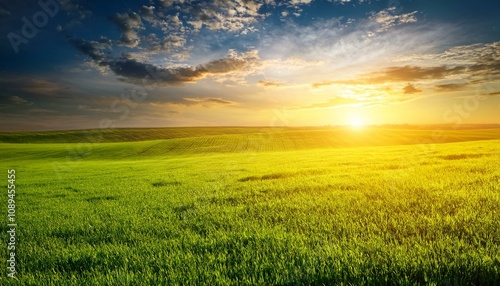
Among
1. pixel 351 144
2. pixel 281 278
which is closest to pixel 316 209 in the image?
pixel 281 278

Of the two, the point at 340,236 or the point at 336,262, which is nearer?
the point at 336,262

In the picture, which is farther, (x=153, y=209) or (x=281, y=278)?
(x=153, y=209)

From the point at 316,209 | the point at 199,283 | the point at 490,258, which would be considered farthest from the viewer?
the point at 316,209

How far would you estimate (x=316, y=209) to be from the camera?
707cm

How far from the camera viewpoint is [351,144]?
6750 centimetres

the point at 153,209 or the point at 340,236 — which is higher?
the point at 340,236

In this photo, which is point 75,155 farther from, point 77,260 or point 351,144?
point 77,260

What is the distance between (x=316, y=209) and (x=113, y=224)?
5.19 m

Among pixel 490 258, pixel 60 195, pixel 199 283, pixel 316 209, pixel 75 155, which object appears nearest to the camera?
pixel 490 258

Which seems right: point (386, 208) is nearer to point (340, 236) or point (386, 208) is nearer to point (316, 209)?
point (316, 209)

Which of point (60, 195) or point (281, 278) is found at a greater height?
point (281, 278)

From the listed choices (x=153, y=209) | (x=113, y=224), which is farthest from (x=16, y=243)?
(x=153, y=209)

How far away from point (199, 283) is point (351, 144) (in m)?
68.2

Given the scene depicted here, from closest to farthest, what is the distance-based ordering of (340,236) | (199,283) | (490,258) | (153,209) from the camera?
1. (490,258)
2. (199,283)
3. (340,236)
4. (153,209)
